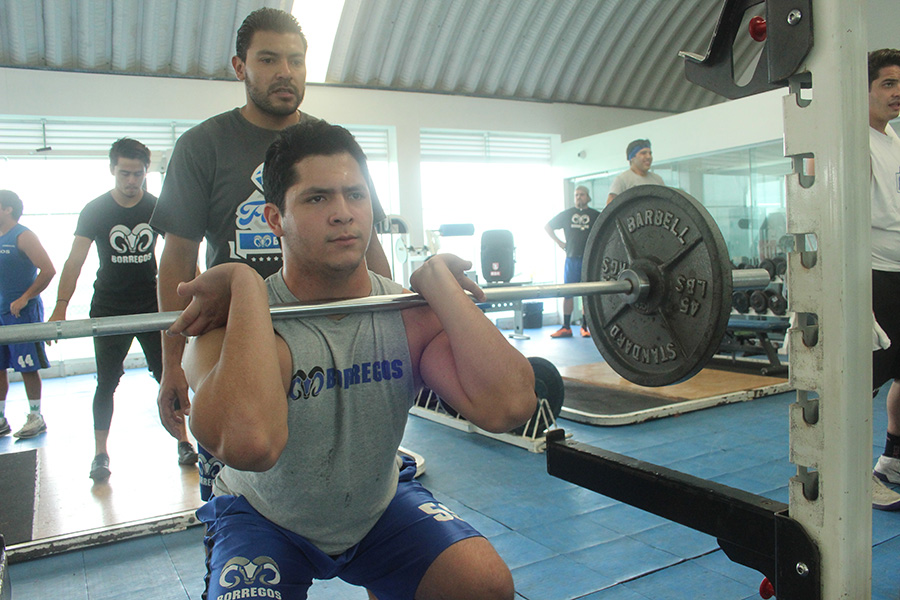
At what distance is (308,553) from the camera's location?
3.64ft

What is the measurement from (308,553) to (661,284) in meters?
1.06

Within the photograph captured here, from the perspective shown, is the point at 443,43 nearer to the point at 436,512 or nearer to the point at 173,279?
the point at 173,279

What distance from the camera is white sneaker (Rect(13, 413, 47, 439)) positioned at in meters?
3.67

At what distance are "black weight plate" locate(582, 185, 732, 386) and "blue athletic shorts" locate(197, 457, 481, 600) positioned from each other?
2.55ft

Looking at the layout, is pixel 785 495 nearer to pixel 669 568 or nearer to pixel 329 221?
pixel 669 568

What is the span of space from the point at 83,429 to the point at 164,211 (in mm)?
2941

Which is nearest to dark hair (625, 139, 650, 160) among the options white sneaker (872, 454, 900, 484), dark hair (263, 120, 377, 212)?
white sneaker (872, 454, 900, 484)

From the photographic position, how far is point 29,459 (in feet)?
10.2

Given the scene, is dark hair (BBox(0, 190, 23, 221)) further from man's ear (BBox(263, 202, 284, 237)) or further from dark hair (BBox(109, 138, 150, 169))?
man's ear (BBox(263, 202, 284, 237))

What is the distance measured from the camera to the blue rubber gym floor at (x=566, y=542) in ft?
5.84

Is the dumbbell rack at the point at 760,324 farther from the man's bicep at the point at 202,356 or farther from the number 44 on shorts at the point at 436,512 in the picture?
the man's bicep at the point at 202,356

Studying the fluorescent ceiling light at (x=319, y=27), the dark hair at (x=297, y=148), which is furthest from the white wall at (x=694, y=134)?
the dark hair at (x=297, y=148)

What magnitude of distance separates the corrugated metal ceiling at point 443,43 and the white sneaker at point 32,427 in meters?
3.58

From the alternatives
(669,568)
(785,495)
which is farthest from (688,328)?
(785,495)
